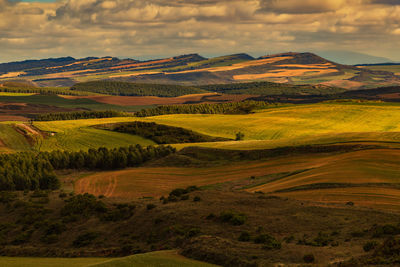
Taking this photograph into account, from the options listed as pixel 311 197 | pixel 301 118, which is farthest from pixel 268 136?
pixel 311 197

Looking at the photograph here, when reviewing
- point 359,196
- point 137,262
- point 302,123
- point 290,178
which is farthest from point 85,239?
point 302,123

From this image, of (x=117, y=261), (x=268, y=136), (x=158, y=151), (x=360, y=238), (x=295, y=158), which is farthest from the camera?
(x=268, y=136)

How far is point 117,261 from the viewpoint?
104ft

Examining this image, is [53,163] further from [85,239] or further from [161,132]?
[85,239]

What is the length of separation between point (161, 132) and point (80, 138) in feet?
97.4

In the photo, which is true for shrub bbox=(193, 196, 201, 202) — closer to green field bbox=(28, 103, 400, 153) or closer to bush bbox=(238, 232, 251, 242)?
bush bbox=(238, 232, 251, 242)

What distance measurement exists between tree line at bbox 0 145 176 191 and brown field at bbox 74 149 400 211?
8210 mm

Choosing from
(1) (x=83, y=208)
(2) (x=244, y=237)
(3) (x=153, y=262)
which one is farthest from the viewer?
(1) (x=83, y=208)

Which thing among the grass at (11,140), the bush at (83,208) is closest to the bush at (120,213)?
the bush at (83,208)

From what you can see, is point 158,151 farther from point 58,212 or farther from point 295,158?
point 58,212

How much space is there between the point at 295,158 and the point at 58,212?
50.9 meters

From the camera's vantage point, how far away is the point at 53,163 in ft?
382

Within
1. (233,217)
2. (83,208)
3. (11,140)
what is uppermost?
(233,217)

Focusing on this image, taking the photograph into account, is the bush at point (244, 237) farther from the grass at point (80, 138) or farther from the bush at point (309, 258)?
the grass at point (80, 138)
